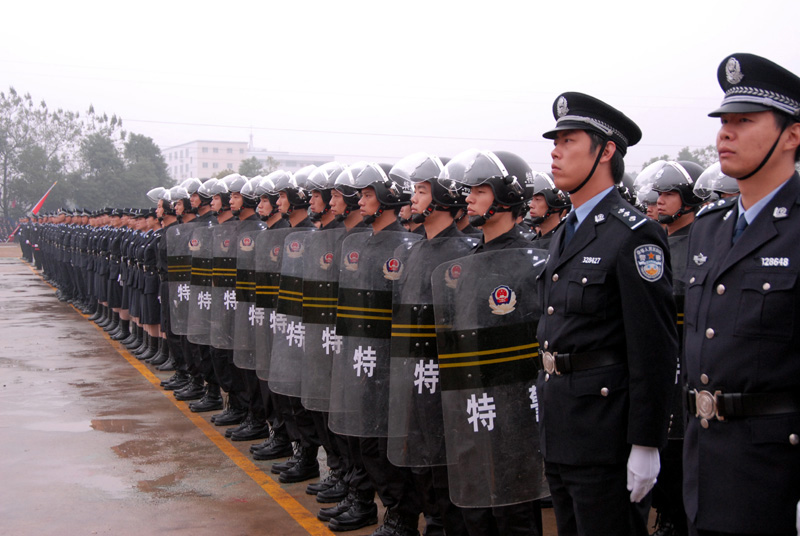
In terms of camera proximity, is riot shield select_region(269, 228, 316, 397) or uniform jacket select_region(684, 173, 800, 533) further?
riot shield select_region(269, 228, 316, 397)

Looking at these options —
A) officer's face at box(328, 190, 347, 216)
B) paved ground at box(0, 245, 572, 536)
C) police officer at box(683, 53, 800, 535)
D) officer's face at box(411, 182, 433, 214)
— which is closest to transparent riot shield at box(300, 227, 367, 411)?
officer's face at box(328, 190, 347, 216)

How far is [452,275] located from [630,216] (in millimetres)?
1030

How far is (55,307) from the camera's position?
811 inches

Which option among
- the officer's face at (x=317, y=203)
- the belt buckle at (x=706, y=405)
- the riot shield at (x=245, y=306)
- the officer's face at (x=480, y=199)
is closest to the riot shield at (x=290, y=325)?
the officer's face at (x=317, y=203)

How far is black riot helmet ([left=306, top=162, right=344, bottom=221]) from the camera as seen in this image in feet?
20.6

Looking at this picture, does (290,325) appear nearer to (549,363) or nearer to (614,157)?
(549,363)

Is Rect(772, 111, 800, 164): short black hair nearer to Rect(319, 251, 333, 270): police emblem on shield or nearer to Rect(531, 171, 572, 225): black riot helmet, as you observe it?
Rect(319, 251, 333, 270): police emblem on shield

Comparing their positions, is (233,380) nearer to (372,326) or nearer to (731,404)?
(372,326)

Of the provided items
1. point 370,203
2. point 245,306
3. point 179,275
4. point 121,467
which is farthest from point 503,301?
point 179,275

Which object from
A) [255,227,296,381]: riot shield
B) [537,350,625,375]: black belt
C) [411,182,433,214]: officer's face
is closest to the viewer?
[537,350,625,375]: black belt

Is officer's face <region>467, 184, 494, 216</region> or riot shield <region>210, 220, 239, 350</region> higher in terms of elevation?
officer's face <region>467, 184, 494, 216</region>

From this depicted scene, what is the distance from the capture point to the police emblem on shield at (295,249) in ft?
20.1

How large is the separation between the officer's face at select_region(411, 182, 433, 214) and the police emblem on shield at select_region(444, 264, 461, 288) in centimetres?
83

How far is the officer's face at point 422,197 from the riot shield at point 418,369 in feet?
0.81
